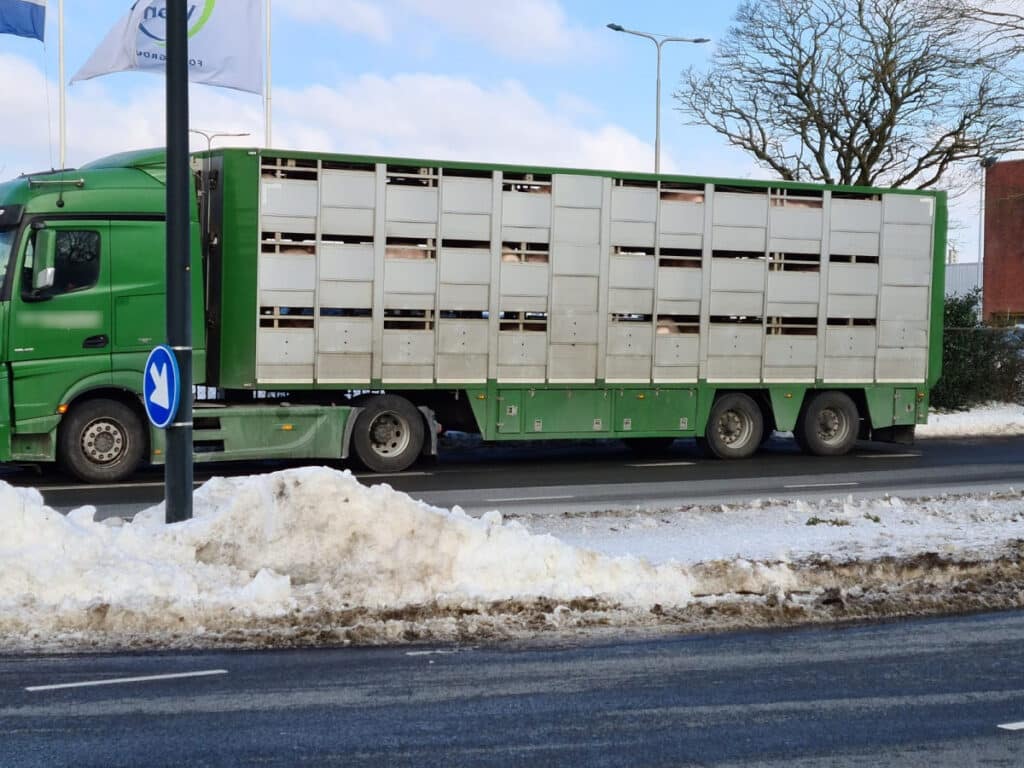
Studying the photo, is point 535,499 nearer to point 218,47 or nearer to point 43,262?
point 43,262

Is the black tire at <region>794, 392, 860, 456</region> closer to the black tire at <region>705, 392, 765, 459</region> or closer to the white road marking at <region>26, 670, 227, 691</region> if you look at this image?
the black tire at <region>705, 392, 765, 459</region>

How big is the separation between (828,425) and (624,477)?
14.7 ft

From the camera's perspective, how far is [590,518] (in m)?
12.3

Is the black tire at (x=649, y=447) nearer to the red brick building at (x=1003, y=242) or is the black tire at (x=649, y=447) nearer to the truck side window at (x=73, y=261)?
the truck side window at (x=73, y=261)

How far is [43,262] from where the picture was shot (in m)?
15.1

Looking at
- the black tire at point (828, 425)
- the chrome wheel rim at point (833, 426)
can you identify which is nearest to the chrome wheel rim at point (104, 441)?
the black tire at point (828, 425)

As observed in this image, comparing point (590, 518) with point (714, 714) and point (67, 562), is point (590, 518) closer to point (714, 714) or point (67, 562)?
point (67, 562)

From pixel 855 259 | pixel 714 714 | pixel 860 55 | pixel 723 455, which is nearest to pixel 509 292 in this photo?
pixel 723 455

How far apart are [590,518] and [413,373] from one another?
523cm

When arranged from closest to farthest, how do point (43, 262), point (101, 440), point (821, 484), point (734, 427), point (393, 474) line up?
point (43, 262), point (101, 440), point (821, 484), point (393, 474), point (734, 427)

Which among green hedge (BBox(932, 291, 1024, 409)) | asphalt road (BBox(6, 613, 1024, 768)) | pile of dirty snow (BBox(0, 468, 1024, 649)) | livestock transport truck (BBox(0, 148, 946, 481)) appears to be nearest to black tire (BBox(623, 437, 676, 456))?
livestock transport truck (BBox(0, 148, 946, 481))

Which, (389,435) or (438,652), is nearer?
(438,652)

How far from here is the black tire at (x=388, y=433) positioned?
16.9m

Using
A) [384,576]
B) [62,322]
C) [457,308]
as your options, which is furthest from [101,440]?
[384,576]
